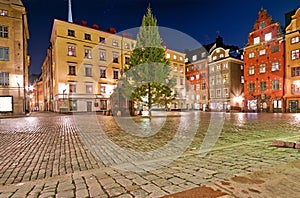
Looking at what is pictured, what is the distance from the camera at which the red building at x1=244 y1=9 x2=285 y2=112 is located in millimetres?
30867

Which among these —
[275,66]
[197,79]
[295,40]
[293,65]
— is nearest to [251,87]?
[275,66]

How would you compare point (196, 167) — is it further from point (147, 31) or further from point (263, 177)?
point (147, 31)

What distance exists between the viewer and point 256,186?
2943 millimetres

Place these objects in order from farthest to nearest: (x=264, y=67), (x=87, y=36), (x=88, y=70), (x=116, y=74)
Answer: (x=116, y=74) < (x=87, y=36) < (x=88, y=70) < (x=264, y=67)

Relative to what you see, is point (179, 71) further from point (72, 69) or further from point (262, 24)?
point (72, 69)

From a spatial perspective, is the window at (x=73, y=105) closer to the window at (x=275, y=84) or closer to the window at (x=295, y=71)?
the window at (x=275, y=84)

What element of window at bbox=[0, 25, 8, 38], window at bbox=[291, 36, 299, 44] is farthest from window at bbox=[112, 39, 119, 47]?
window at bbox=[291, 36, 299, 44]

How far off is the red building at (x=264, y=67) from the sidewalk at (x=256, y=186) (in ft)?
107

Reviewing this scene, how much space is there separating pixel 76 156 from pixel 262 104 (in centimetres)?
3533

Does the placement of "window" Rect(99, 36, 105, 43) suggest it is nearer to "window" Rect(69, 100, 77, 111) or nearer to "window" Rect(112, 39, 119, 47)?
"window" Rect(112, 39, 119, 47)

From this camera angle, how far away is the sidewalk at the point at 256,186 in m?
2.71

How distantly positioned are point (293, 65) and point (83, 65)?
36300 millimetres

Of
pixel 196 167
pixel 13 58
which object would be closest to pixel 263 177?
pixel 196 167

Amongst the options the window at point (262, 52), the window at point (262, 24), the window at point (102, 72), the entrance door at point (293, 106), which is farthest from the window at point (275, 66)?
the window at point (102, 72)
